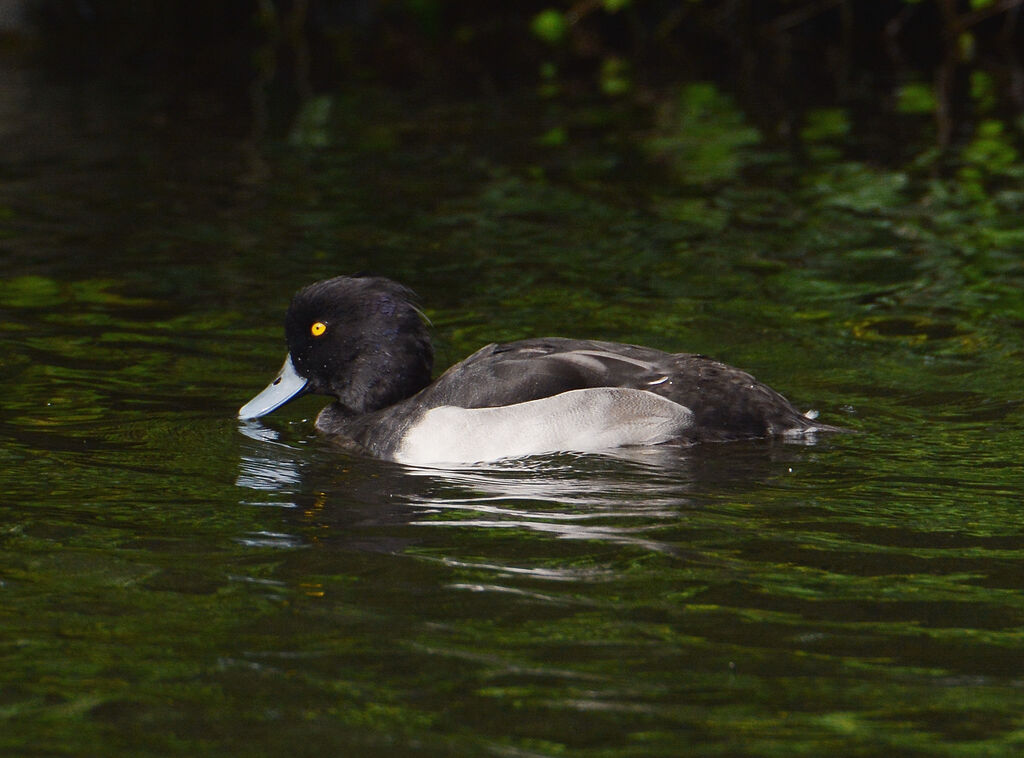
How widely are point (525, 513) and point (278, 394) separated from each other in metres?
2.00

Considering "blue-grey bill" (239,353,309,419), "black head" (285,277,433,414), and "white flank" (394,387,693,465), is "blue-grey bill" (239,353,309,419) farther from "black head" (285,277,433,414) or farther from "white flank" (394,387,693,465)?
"white flank" (394,387,693,465)

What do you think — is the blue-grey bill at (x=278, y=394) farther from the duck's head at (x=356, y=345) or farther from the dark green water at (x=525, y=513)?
the dark green water at (x=525, y=513)

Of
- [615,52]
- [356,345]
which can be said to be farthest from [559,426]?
[615,52]

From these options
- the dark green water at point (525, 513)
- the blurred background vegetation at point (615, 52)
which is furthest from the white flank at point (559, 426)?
the blurred background vegetation at point (615, 52)

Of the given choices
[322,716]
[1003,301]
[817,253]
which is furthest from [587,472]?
[817,253]

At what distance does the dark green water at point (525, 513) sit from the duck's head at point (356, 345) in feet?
1.16

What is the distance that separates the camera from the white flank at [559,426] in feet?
21.7

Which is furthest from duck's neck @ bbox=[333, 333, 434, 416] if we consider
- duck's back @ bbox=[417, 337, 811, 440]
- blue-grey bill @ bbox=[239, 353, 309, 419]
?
duck's back @ bbox=[417, 337, 811, 440]

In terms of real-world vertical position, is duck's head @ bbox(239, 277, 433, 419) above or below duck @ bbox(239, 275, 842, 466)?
above

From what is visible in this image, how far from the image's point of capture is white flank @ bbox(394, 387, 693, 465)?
6629 millimetres

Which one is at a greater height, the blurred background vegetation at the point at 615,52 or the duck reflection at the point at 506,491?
the blurred background vegetation at the point at 615,52

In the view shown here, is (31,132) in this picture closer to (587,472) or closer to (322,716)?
(587,472)

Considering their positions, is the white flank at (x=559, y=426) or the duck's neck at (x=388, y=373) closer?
the white flank at (x=559, y=426)

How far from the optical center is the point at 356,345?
24.1ft
